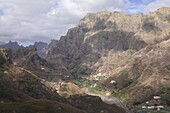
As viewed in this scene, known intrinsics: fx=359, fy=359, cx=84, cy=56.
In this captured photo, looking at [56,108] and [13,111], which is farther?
[56,108]

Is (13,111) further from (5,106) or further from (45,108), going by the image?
(45,108)

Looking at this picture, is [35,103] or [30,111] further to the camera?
[35,103]

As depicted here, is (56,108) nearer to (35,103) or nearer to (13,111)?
(35,103)

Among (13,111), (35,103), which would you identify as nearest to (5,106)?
(13,111)

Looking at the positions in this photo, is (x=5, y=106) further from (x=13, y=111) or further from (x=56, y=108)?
(x=56, y=108)

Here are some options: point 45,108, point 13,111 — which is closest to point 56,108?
point 45,108

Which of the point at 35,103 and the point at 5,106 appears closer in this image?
the point at 5,106
